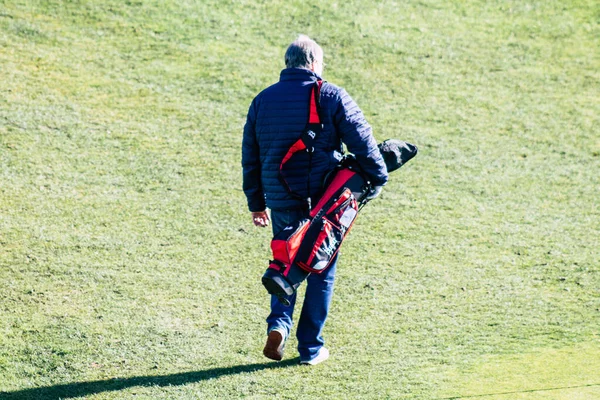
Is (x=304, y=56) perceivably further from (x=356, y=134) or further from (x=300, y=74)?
(x=356, y=134)

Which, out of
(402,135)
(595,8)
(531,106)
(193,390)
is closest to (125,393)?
(193,390)

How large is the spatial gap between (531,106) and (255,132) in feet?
16.0

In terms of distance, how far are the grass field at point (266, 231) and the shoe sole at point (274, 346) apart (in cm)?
20

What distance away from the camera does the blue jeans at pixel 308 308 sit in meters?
5.00

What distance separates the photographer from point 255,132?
4.88m

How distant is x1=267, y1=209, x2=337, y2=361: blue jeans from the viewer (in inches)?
197

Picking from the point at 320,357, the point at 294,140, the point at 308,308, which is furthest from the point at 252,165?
the point at 320,357

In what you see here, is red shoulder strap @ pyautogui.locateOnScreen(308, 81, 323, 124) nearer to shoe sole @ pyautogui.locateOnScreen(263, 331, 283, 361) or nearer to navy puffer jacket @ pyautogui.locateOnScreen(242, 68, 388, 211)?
navy puffer jacket @ pyautogui.locateOnScreen(242, 68, 388, 211)

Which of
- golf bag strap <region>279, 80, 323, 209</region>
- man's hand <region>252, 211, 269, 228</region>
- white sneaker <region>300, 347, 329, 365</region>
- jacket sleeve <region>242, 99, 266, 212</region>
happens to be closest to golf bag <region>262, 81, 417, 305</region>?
golf bag strap <region>279, 80, 323, 209</region>

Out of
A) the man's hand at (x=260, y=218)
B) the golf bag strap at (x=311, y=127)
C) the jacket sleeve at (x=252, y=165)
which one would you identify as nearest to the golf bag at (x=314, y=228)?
the golf bag strap at (x=311, y=127)

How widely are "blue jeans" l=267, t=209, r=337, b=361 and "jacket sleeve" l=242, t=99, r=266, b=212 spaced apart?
4.9 inches

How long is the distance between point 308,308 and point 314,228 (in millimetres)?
630

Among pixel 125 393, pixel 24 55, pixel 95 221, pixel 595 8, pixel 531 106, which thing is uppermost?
pixel 595 8

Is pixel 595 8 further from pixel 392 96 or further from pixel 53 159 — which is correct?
pixel 53 159
